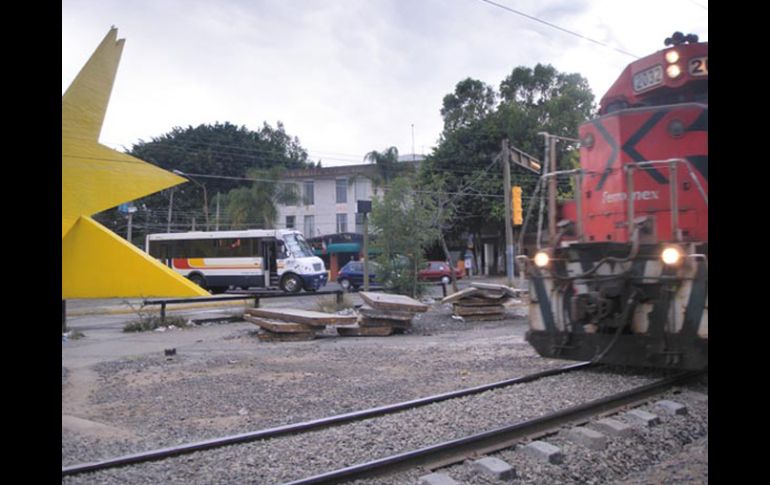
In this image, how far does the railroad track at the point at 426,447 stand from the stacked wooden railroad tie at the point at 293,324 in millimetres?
5949

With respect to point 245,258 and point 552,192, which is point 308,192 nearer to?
point 245,258

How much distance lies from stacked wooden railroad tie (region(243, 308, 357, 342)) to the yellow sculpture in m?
8.91

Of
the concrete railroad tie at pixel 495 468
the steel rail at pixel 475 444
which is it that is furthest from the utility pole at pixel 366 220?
the concrete railroad tie at pixel 495 468

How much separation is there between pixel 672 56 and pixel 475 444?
4632mm

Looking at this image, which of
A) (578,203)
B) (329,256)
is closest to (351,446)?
(578,203)

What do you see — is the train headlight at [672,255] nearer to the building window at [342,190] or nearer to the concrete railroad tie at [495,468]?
the concrete railroad tie at [495,468]

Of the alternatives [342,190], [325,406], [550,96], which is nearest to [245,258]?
[342,190]

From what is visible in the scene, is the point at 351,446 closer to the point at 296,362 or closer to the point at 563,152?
the point at 296,362

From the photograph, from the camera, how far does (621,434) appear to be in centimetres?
492

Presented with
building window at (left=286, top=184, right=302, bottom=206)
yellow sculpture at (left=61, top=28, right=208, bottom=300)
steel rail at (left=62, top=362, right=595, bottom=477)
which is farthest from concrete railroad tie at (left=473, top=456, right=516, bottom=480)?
building window at (left=286, top=184, right=302, bottom=206)

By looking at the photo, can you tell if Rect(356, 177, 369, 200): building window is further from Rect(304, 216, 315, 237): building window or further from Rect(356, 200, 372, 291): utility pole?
Rect(356, 200, 372, 291): utility pole

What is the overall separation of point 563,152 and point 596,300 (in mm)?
3213

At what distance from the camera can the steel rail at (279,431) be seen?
431cm

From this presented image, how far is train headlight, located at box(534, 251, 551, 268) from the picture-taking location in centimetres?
691
